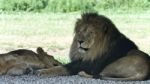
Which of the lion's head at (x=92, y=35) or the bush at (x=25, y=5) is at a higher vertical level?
the lion's head at (x=92, y=35)

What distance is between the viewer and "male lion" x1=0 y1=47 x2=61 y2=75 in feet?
20.5

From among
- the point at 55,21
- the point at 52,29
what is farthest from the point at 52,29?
the point at 55,21

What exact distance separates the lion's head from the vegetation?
68.1 inches

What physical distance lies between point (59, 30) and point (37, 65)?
149cm

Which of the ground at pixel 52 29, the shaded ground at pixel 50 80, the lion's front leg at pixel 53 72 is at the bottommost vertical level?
the ground at pixel 52 29

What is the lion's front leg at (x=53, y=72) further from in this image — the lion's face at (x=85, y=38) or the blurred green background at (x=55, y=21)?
the blurred green background at (x=55, y=21)

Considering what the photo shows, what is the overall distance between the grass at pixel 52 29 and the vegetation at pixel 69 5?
83 mm

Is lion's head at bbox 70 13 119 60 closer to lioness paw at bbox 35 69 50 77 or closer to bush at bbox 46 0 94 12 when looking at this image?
lioness paw at bbox 35 69 50 77

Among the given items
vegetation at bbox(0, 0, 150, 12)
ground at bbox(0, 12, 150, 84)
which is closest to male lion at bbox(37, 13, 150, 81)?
ground at bbox(0, 12, 150, 84)

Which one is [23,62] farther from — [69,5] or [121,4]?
[121,4]

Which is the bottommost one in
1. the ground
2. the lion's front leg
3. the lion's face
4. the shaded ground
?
the ground

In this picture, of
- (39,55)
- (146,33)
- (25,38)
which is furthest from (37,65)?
(146,33)

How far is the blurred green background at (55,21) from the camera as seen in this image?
7.83 m

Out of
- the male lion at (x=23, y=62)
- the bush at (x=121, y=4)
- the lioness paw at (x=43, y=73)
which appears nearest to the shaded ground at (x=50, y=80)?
the lioness paw at (x=43, y=73)
